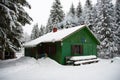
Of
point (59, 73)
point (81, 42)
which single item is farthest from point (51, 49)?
point (59, 73)

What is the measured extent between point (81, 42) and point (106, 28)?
1164 cm

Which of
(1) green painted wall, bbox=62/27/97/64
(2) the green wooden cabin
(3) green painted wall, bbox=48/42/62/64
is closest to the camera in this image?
(2) the green wooden cabin

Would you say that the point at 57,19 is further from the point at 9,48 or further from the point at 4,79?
the point at 4,79

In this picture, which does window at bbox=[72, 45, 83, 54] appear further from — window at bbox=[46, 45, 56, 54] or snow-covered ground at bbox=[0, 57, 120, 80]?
snow-covered ground at bbox=[0, 57, 120, 80]

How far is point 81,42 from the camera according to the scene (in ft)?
71.9

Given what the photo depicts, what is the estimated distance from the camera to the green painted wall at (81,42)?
20.1m

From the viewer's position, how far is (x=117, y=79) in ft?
34.8

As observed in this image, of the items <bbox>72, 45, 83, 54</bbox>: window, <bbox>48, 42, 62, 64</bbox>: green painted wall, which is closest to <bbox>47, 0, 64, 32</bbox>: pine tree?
<bbox>72, 45, 83, 54</bbox>: window

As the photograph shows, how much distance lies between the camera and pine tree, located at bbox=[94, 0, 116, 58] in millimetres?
30845

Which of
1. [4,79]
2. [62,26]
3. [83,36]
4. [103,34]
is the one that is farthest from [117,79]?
[62,26]

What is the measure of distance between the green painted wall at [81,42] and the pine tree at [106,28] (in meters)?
8.14

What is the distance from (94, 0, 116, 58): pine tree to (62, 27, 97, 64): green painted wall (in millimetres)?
8144

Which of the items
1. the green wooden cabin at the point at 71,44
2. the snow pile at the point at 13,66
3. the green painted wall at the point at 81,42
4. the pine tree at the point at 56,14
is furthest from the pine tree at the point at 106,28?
the snow pile at the point at 13,66

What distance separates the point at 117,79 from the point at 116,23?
27139 mm
